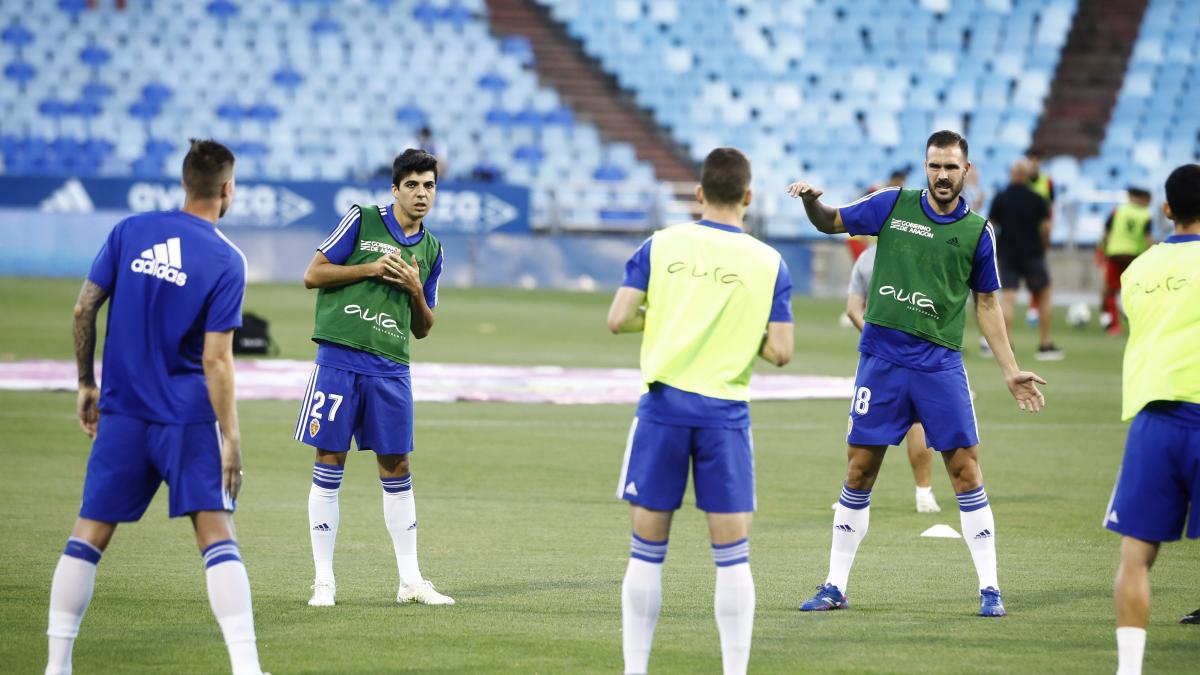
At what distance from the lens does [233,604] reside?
593 centimetres

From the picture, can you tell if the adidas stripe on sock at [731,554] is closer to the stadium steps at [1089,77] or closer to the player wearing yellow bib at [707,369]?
the player wearing yellow bib at [707,369]

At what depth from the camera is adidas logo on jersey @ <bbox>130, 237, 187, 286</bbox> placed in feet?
19.6

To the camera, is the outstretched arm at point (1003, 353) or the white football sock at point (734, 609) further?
the outstretched arm at point (1003, 353)

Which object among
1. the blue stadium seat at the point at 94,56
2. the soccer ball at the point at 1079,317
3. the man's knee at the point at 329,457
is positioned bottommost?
the soccer ball at the point at 1079,317

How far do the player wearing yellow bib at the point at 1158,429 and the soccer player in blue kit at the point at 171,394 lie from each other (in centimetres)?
328

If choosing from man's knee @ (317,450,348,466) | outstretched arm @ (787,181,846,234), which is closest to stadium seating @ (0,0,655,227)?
outstretched arm @ (787,181,846,234)

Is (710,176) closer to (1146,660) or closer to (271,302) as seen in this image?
(1146,660)

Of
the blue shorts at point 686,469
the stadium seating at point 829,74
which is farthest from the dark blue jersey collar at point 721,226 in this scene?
the stadium seating at point 829,74

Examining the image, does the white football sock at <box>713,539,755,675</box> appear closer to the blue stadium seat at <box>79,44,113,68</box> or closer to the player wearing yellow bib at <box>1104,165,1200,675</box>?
the player wearing yellow bib at <box>1104,165,1200,675</box>

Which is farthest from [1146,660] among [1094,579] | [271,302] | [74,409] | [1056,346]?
[271,302]

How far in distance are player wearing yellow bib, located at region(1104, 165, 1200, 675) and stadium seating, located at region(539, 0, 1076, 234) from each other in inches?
1266

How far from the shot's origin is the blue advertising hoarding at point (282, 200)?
3209 cm

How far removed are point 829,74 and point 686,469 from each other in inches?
1399

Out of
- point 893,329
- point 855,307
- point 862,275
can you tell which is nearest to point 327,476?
point 893,329
